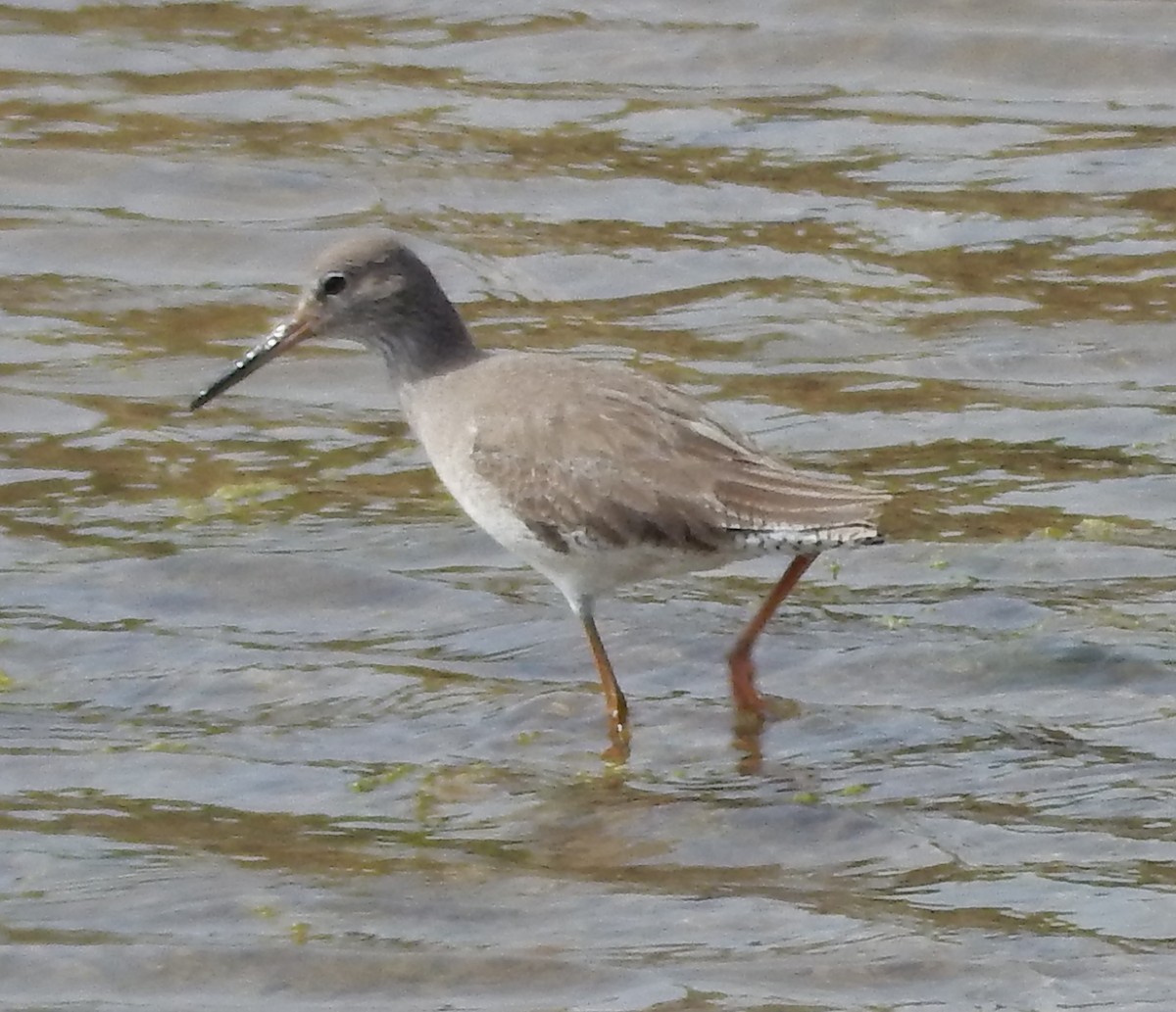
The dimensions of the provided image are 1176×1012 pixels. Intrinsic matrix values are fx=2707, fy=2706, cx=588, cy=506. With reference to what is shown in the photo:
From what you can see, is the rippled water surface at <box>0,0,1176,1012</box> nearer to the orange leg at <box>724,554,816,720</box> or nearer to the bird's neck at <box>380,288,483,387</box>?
the orange leg at <box>724,554,816,720</box>

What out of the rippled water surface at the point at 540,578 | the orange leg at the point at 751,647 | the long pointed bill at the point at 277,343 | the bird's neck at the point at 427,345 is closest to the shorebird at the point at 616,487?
the orange leg at the point at 751,647

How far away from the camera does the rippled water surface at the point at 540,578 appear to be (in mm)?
6270

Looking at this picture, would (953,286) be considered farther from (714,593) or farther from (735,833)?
(735,833)

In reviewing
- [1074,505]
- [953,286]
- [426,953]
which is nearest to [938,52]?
[953,286]

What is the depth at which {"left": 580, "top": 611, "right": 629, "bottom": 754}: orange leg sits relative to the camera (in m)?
7.46

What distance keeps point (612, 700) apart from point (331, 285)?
1707mm

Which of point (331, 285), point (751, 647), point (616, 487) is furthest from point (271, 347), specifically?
point (751, 647)

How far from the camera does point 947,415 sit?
938 cm

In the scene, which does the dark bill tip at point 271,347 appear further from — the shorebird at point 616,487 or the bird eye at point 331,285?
the shorebird at point 616,487

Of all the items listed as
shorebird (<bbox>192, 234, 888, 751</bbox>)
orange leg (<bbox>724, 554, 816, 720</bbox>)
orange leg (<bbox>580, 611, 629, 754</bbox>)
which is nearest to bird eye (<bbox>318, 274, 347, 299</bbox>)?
shorebird (<bbox>192, 234, 888, 751</bbox>)

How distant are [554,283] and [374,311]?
240 cm

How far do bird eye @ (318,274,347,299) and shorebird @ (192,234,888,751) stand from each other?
52cm

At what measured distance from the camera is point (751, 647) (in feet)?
25.2

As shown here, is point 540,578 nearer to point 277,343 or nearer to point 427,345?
point 427,345
